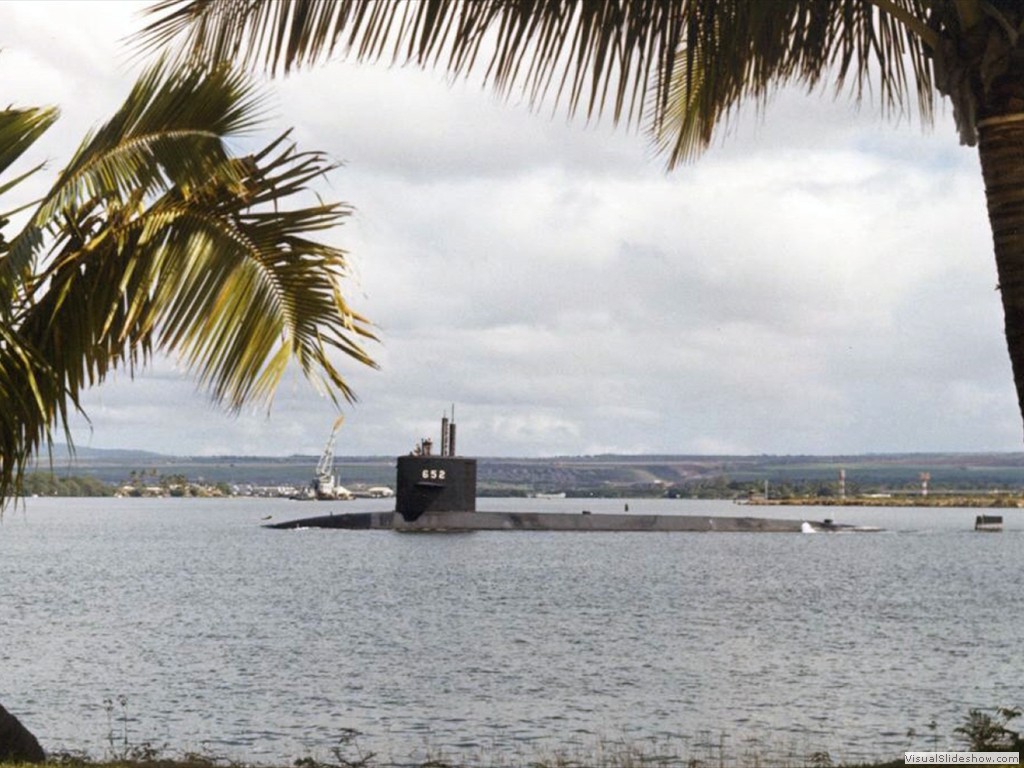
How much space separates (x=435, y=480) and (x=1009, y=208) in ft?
245

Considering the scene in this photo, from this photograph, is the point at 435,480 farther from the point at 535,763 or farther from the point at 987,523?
the point at 987,523

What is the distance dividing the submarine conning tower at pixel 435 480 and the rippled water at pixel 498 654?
781 cm

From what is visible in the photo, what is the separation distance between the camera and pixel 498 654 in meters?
31.2

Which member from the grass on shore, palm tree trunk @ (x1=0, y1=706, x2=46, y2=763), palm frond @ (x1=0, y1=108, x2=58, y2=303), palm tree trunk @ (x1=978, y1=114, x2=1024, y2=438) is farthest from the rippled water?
palm tree trunk @ (x1=978, y1=114, x2=1024, y2=438)

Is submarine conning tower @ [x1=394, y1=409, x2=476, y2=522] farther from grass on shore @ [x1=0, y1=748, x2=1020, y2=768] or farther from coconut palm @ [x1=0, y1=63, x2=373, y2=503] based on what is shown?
coconut palm @ [x1=0, y1=63, x2=373, y2=503]

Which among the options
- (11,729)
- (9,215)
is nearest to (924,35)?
(9,215)

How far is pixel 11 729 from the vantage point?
8875mm

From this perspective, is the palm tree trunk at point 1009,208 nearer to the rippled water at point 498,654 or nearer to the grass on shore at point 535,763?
the grass on shore at point 535,763

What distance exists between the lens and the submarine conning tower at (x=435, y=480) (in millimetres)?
78000

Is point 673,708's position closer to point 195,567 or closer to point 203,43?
point 203,43

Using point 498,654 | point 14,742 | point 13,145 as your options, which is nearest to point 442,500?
point 498,654

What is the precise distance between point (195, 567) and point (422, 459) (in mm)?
14030

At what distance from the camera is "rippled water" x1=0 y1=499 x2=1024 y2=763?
20.8m

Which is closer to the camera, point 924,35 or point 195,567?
point 924,35
